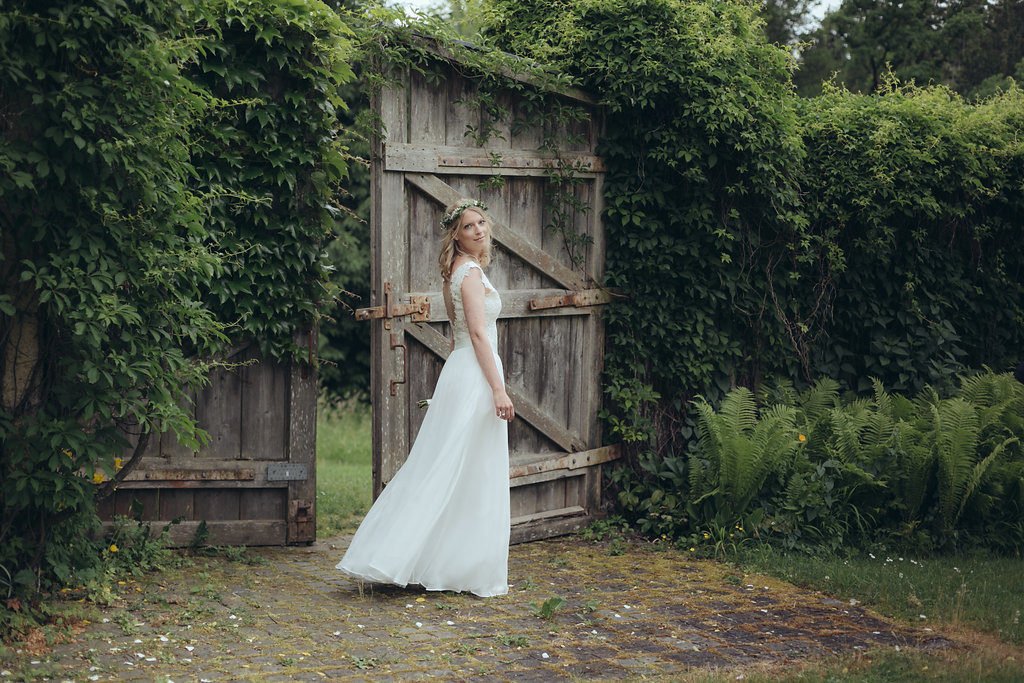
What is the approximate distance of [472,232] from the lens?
6215mm

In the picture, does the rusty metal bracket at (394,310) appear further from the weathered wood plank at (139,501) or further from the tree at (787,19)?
the tree at (787,19)

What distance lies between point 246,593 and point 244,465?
1.18 m

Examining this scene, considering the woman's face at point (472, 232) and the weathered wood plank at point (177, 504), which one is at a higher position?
the woman's face at point (472, 232)

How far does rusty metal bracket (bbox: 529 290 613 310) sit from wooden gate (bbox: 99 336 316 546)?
1.63 meters

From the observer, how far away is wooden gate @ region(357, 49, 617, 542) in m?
6.66

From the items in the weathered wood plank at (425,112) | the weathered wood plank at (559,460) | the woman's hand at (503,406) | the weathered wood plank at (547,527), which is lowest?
the weathered wood plank at (547,527)

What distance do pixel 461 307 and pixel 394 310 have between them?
24.9 inches

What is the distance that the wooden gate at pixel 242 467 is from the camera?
6.64m

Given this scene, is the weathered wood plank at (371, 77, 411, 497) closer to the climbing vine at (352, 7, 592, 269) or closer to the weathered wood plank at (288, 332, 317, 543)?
the climbing vine at (352, 7, 592, 269)

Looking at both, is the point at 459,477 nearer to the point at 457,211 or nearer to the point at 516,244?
the point at 457,211

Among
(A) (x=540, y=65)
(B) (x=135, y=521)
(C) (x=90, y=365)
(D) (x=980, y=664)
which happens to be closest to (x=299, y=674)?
(C) (x=90, y=365)

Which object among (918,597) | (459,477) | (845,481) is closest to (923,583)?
(918,597)

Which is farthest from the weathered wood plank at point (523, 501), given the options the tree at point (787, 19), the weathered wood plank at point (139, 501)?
the tree at point (787, 19)

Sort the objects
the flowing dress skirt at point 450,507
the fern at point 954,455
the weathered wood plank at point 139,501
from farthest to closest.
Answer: the fern at point 954,455, the weathered wood plank at point 139,501, the flowing dress skirt at point 450,507
